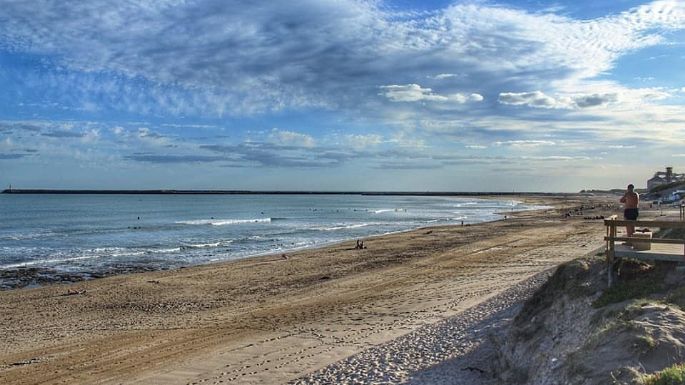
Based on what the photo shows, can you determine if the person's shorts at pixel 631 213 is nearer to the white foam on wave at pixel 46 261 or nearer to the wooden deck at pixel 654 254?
the wooden deck at pixel 654 254

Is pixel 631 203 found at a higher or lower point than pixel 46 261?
higher

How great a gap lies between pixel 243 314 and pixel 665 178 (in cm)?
11009

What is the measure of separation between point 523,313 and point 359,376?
10.3 feet

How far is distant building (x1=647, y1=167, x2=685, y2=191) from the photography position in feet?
311

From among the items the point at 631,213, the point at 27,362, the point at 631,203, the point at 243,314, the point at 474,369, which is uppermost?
the point at 631,203

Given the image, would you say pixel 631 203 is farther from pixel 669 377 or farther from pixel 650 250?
pixel 669 377

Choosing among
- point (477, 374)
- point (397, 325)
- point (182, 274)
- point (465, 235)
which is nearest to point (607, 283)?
point (477, 374)

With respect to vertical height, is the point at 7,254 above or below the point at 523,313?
below

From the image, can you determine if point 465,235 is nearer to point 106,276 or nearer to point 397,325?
point 106,276

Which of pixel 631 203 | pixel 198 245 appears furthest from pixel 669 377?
pixel 198 245

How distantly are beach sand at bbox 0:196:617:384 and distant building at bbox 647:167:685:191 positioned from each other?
3226 inches

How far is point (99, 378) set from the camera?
10180 millimetres

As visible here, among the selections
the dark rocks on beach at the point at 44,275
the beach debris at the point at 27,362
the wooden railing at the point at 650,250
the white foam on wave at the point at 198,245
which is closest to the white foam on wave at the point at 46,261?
the dark rocks on beach at the point at 44,275

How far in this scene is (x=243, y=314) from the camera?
15.6 meters
